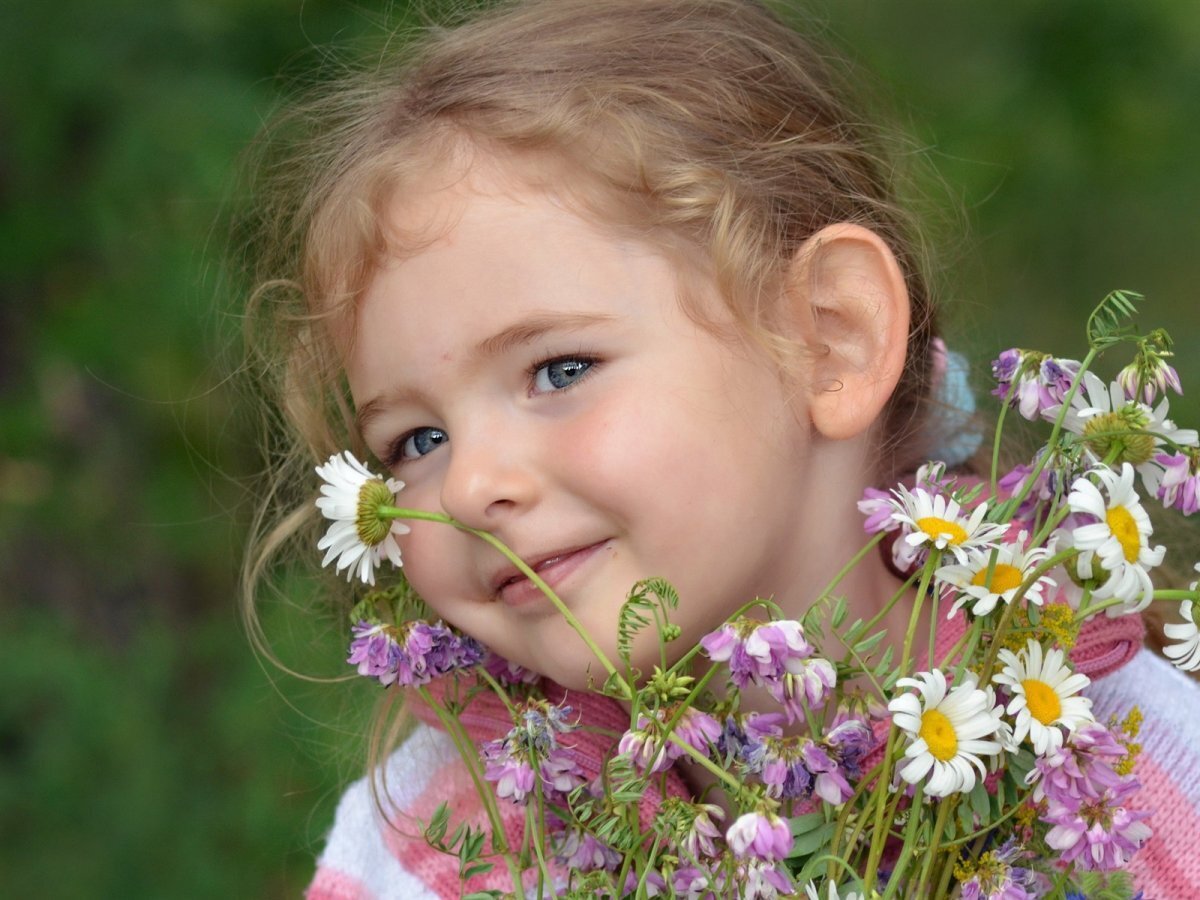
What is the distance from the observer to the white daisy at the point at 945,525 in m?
1.07

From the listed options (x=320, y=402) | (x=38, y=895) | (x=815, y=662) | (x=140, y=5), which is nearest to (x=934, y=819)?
(x=815, y=662)

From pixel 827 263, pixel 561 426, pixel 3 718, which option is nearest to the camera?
pixel 561 426

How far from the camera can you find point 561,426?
1.31 meters

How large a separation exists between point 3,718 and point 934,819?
1.95 metres

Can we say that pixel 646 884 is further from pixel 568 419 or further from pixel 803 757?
pixel 568 419

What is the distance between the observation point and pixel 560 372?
134cm

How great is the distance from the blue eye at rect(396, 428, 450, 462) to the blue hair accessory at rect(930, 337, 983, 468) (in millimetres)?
599

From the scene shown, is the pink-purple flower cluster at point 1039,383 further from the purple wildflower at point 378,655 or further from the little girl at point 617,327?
the purple wildflower at point 378,655

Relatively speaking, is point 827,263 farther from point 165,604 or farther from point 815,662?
point 165,604

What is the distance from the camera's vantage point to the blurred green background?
231 cm

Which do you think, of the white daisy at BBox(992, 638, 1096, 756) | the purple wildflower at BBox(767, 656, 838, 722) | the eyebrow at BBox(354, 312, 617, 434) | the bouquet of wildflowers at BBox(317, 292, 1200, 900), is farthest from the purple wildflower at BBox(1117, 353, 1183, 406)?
the eyebrow at BBox(354, 312, 617, 434)

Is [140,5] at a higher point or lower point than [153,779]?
higher

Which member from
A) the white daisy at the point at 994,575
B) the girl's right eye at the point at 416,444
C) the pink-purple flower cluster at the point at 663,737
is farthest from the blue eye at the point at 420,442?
the white daisy at the point at 994,575

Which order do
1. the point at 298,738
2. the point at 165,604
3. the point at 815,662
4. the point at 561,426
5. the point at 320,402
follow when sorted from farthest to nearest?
1. the point at 165,604
2. the point at 298,738
3. the point at 320,402
4. the point at 561,426
5. the point at 815,662
